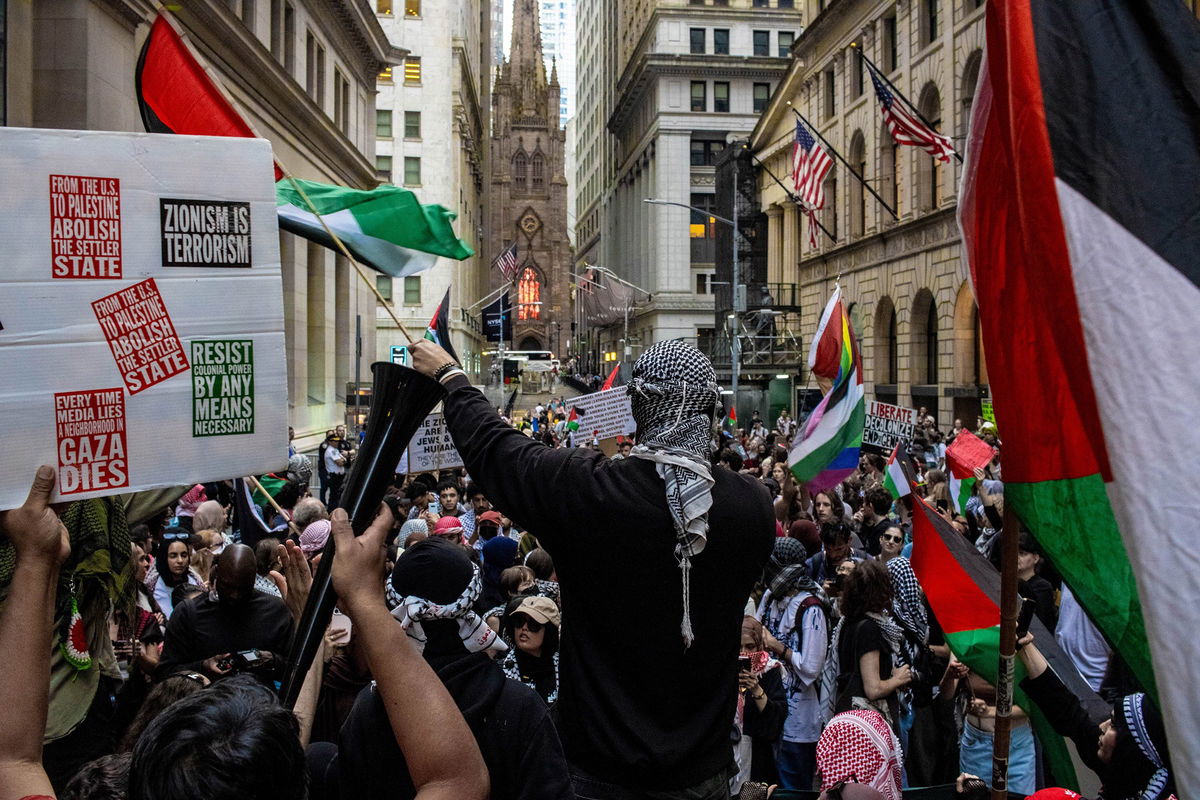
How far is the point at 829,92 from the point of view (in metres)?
40.1

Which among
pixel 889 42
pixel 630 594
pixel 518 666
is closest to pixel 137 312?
pixel 630 594

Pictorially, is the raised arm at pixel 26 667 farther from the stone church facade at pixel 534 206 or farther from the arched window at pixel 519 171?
the arched window at pixel 519 171

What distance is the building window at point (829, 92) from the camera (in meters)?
39.8

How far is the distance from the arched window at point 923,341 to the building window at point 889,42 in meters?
7.94

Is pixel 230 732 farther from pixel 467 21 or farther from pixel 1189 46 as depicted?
pixel 467 21

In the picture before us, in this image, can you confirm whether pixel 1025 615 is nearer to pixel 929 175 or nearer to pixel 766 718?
pixel 766 718

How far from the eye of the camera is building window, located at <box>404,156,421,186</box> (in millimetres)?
59406

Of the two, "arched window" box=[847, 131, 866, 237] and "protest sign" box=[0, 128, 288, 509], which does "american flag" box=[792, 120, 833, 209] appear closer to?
"arched window" box=[847, 131, 866, 237]

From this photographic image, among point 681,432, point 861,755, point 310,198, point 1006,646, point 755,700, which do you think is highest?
point 310,198

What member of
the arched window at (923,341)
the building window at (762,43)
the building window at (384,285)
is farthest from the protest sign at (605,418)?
the building window at (762,43)

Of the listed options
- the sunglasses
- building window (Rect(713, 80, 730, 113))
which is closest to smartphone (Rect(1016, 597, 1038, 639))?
the sunglasses

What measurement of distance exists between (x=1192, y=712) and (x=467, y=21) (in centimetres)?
7737

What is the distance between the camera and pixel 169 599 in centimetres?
774

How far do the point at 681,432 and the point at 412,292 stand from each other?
5526cm
